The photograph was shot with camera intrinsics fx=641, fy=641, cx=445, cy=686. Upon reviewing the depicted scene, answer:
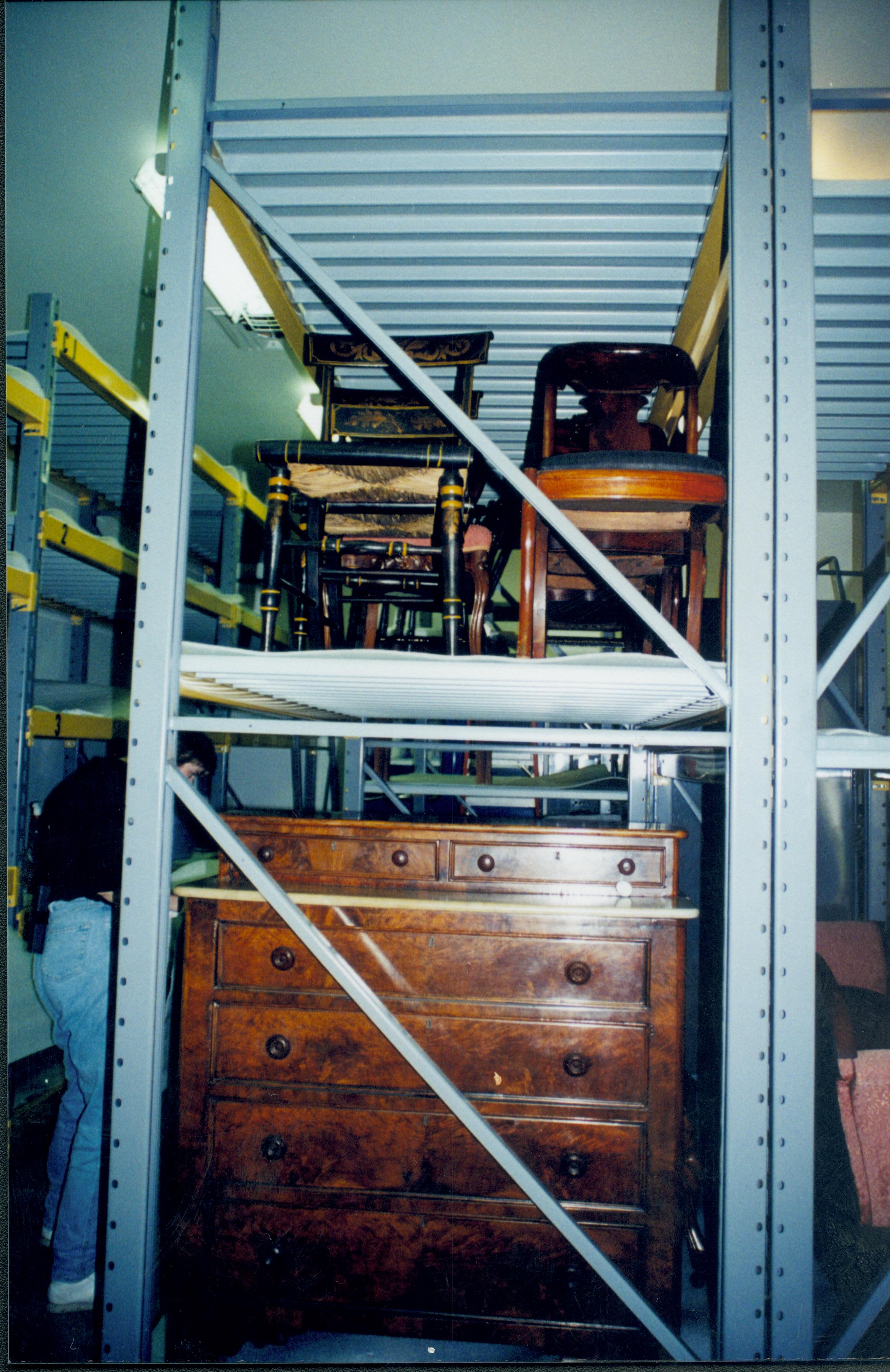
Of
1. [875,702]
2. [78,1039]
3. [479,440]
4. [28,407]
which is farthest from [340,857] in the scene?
[875,702]

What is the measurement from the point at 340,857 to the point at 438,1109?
0.61 metres

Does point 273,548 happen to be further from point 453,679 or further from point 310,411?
point 310,411

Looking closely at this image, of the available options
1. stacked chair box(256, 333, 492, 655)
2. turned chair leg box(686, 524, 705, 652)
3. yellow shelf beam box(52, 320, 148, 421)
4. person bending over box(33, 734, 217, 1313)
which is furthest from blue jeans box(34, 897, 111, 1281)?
turned chair leg box(686, 524, 705, 652)

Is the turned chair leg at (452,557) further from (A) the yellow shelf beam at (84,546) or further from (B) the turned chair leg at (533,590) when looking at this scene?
(A) the yellow shelf beam at (84,546)

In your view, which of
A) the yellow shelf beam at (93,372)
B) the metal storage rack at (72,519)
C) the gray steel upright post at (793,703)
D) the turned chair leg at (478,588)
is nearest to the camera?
the gray steel upright post at (793,703)

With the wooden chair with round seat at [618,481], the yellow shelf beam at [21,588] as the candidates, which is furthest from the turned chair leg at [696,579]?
the yellow shelf beam at [21,588]

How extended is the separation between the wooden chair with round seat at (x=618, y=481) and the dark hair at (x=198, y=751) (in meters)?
1.20

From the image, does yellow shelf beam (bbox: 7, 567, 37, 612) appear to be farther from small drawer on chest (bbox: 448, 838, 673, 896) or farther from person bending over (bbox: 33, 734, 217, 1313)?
small drawer on chest (bbox: 448, 838, 673, 896)

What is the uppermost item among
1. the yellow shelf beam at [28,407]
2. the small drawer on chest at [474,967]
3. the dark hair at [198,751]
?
the yellow shelf beam at [28,407]

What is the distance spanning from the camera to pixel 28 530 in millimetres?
2465

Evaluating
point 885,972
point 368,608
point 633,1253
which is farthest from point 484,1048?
point 885,972

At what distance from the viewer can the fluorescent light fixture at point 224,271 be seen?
2520 mm

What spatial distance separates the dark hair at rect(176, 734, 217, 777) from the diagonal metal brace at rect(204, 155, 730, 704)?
1.46m

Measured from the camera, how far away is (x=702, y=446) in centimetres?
→ 269
